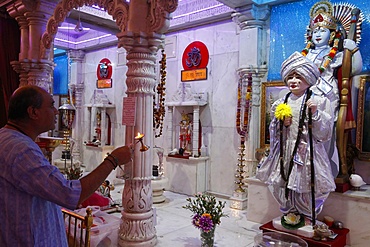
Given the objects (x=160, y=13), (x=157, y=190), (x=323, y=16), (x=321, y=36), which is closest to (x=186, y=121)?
(x=157, y=190)

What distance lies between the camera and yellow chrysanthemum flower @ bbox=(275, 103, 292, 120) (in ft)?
10.8

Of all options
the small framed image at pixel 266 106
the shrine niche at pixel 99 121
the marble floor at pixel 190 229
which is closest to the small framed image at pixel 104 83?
the shrine niche at pixel 99 121

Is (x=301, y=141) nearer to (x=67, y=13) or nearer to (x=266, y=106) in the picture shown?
(x=266, y=106)

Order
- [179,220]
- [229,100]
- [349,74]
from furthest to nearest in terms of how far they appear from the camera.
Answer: [229,100], [179,220], [349,74]

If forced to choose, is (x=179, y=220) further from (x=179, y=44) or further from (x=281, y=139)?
(x=179, y=44)

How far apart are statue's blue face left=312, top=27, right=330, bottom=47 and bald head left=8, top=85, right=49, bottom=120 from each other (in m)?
3.60

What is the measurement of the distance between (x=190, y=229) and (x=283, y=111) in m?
1.81

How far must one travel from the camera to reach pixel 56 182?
4.23 ft

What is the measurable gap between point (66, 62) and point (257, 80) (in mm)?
6347

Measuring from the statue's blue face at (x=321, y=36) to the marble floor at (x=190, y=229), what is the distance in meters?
2.43

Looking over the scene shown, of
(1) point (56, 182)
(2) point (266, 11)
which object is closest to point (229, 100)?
(2) point (266, 11)

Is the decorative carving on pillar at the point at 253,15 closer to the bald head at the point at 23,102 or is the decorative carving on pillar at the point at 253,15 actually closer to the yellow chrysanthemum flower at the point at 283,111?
the yellow chrysanthemum flower at the point at 283,111

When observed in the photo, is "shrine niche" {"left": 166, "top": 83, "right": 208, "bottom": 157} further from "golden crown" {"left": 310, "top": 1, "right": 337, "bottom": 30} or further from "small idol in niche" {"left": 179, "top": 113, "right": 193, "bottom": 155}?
"golden crown" {"left": 310, "top": 1, "right": 337, "bottom": 30}

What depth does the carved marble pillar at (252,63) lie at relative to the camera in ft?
16.3
